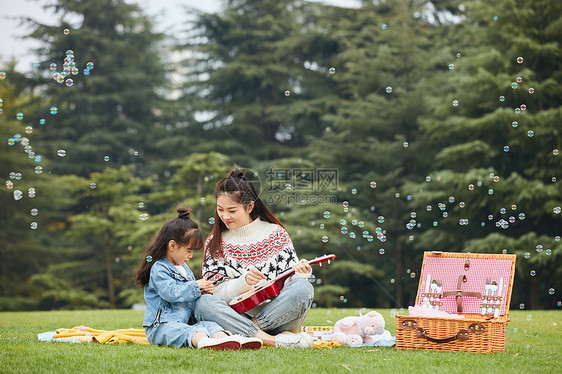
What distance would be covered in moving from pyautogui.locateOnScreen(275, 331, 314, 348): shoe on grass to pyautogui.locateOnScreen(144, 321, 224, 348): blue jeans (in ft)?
1.21

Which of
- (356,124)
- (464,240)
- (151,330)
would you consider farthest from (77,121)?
(151,330)

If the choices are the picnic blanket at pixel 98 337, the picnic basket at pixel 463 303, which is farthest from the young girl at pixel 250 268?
the picnic basket at pixel 463 303

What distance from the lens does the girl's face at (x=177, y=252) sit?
4.04 metres

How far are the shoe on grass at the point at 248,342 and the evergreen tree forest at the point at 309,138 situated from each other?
188 inches

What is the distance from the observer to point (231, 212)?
4.17 meters

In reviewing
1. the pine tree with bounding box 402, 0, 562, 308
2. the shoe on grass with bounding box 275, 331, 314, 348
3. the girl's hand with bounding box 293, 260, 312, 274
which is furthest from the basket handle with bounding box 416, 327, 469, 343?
the pine tree with bounding box 402, 0, 562, 308

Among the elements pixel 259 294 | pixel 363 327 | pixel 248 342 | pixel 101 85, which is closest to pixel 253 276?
pixel 259 294

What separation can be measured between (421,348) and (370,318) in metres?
0.54

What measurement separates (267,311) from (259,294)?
6.6 inches

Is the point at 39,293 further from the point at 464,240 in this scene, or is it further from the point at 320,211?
the point at 464,240

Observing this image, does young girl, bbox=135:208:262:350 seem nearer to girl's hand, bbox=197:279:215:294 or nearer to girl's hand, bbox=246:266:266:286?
girl's hand, bbox=197:279:215:294

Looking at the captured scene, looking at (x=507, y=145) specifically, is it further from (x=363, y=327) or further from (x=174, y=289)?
(x=174, y=289)

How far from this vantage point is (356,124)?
43.2 feet

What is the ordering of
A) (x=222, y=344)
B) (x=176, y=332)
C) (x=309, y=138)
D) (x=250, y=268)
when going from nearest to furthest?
(x=222, y=344) → (x=176, y=332) → (x=250, y=268) → (x=309, y=138)
